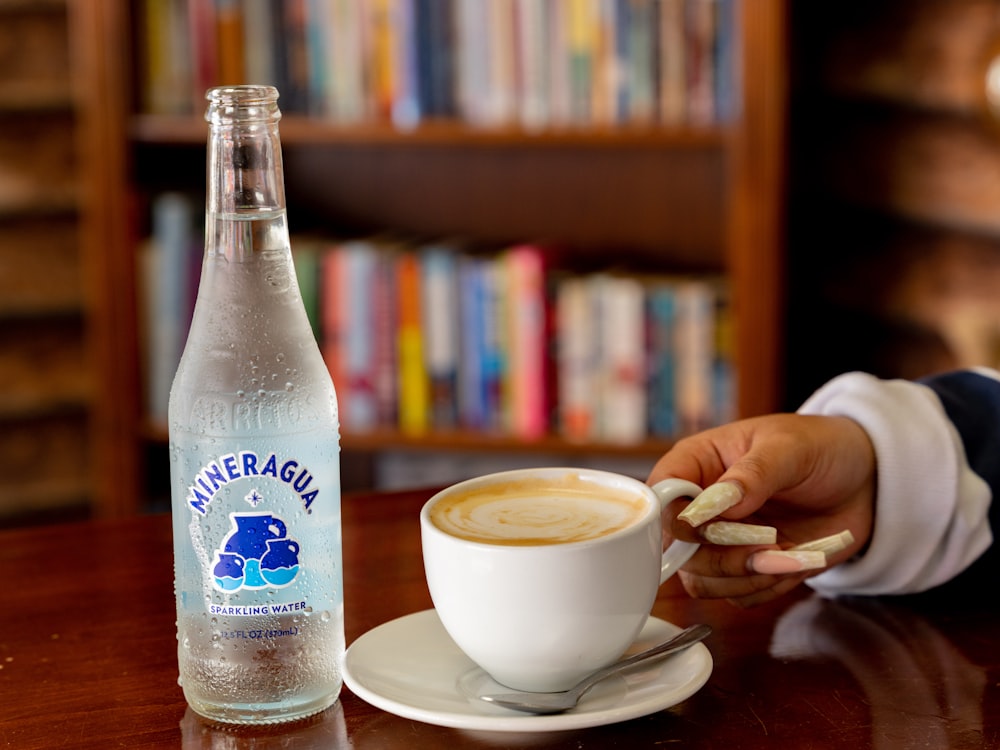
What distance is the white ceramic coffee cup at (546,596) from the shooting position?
1.82 feet

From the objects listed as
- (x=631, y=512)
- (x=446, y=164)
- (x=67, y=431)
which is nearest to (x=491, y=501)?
(x=631, y=512)

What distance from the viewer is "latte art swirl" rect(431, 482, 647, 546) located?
59cm

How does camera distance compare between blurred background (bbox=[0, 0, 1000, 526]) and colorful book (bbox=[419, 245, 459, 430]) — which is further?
colorful book (bbox=[419, 245, 459, 430])

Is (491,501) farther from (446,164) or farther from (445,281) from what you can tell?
(446,164)

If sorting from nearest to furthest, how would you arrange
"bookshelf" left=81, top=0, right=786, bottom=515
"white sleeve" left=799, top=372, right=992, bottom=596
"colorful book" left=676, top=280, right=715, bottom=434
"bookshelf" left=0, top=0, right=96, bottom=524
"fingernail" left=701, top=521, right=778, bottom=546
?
"fingernail" left=701, top=521, right=778, bottom=546
"white sleeve" left=799, top=372, right=992, bottom=596
"bookshelf" left=81, top=0, right=786, bottom=515
"colorful book" left=676, top=280, right=715, bottom=434
"bookshelf" left=0, top=0, right=96, bottom=524

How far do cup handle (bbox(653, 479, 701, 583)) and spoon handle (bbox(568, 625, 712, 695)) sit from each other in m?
0.03

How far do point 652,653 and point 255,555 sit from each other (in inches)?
7.7

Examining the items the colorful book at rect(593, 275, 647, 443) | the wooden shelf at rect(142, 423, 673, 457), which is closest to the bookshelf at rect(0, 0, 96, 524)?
the wooden shelf at rect(142, 423, 673, 457)

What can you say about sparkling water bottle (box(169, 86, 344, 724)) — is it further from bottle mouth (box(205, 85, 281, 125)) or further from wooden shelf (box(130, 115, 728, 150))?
wooden shelf (box(130, 115, 728, 150))

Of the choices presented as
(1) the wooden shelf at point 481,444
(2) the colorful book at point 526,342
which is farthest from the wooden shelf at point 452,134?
(1) the wooden shelf at point 481,444

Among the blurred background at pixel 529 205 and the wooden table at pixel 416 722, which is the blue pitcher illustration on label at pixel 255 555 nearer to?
the wooden table at pixel 416 722

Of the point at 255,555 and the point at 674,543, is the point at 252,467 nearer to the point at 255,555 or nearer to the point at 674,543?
the point at 255,555

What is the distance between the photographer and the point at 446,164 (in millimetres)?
2201

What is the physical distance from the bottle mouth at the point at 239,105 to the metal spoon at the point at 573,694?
0.94 feet
